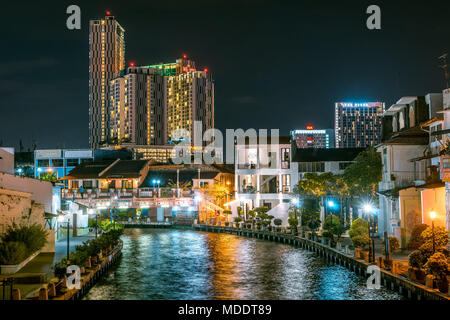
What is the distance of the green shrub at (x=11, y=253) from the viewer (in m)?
35.4

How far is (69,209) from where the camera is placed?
6925 centimetres

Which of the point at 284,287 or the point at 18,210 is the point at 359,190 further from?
the point at 18,210

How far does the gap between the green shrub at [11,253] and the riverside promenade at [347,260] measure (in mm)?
22653

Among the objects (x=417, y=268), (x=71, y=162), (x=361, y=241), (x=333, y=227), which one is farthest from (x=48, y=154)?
(x=417, y=268)

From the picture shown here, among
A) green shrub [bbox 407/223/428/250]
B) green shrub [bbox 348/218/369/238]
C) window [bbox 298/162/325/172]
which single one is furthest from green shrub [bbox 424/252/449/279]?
window [bbox 298/162/325/172]

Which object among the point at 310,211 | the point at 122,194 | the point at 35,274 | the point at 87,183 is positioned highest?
the point at 87,183

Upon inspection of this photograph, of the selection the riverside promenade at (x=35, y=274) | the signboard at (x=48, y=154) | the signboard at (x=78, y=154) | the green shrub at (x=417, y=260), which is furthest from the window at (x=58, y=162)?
the green shrub at (x=417, y=260)

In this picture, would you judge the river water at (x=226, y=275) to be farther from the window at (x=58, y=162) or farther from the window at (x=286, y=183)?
the window at (x=58, y=162)

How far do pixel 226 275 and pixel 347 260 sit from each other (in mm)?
9637

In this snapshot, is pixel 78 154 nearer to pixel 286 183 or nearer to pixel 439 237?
pixel 286 183

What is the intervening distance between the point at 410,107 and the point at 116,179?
65.2 meters

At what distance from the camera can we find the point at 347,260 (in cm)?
4422

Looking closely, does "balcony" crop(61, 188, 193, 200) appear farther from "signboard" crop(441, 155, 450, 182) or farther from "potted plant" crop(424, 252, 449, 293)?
"potted plant" crop(424, 252, 449, 293)
